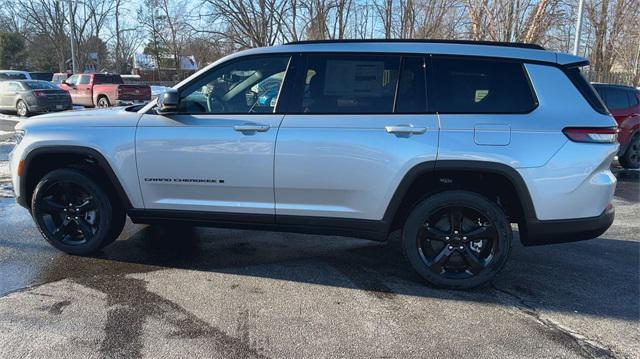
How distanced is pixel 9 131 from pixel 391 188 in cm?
1445

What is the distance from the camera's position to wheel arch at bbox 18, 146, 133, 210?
14.2 feet

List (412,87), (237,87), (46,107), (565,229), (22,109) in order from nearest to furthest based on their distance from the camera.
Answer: (565,229)
(412,87)
(237,87)
(46,107)
(22,109)

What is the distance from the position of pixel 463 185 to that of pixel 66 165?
352cm

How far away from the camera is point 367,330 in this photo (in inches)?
132

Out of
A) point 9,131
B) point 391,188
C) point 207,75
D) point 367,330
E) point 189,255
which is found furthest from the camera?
point 9,131

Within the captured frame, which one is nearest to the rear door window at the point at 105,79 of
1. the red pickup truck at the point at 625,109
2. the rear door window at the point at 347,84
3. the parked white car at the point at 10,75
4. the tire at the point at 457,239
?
the parked white car at the point at 10,75

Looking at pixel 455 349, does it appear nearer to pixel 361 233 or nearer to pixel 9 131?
pixel 361 233

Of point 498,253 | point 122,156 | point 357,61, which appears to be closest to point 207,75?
point 122,156

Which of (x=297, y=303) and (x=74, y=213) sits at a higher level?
(x=74, y=213)

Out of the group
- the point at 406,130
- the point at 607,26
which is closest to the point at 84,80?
the point at 406,130

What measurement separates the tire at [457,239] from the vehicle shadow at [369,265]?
141 mm

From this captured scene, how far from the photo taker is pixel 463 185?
4004 millimetres

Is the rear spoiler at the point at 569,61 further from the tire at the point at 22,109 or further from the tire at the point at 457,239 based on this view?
the tire at the point at 22,109

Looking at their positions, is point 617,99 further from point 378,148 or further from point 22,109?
point 22,109
